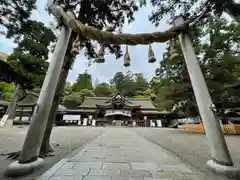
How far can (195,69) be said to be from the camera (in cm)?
356

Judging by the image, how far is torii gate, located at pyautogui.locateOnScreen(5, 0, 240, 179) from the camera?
9.70 ft

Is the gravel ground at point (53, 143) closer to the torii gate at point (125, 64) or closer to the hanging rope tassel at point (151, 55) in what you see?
the torii gate at point (125, 64)

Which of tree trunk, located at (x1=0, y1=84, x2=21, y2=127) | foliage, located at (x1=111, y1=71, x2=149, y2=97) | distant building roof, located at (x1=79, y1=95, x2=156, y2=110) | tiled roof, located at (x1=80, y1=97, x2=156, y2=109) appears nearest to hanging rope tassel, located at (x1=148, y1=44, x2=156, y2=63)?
tree trunk, located at (x1=0, y1=84, x2=21, y2=127)

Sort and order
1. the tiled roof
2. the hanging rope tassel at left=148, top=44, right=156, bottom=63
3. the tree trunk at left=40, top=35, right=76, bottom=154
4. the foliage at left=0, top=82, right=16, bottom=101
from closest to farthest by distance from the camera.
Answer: the hanging rope tassel at left=148, top=44, right=156, bottom=63, the tree trunk at left=40, top=35, right=76, bottom=154, the tiled roof, the foliage at left=0, top=82, right=16, bottom=101

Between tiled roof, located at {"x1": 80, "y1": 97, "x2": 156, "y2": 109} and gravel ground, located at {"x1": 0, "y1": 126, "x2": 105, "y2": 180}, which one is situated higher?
tiled roof, located at {"x1": 80, "y1": 97, "x2": 156, "y2": 109}

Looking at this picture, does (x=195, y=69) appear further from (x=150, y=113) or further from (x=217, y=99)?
(x=150, y=113)

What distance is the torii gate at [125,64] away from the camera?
296 cm

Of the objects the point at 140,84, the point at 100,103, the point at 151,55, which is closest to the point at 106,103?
the point at 100,103

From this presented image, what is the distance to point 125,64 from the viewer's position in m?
3.43

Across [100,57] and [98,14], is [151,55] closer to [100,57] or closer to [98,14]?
[100,57]

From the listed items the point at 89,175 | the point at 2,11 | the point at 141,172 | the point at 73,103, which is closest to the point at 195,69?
the point at 141,172

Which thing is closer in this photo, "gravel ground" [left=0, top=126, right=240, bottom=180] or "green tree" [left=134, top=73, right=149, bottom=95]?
"gravel ground" [left=0, top=126, right=240, bottom=180]

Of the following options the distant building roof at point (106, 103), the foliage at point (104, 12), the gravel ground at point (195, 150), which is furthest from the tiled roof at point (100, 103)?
the foliage at point (104, 12)

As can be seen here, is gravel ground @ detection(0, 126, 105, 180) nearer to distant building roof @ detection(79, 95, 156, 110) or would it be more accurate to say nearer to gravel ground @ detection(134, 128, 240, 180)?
gravel ground @ detection(134, 128, 240, 180)
